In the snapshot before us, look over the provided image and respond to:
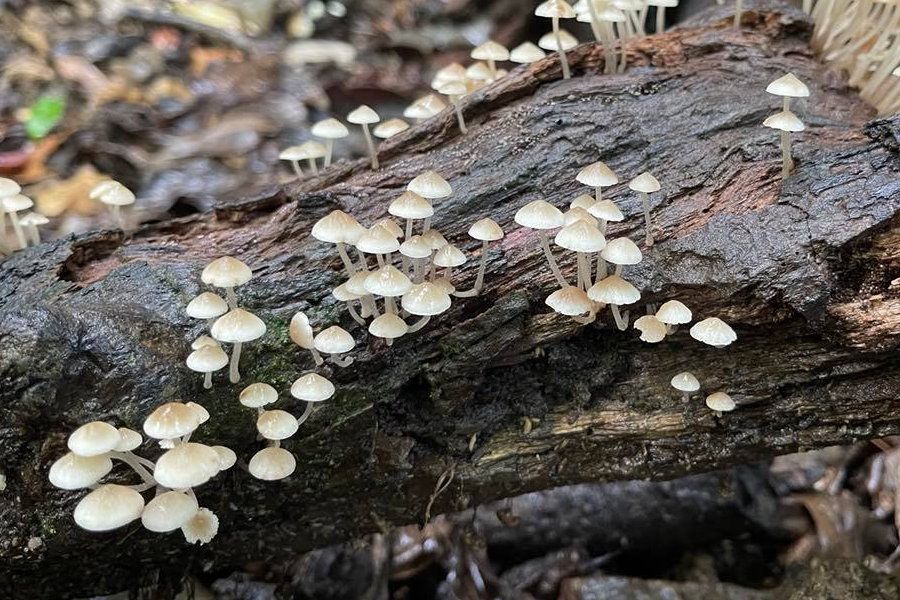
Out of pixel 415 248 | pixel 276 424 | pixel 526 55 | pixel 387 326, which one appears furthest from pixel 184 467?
pixel 526 55

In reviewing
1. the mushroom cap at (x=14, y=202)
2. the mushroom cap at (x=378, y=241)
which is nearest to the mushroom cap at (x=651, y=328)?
the mushroom cap at (x=378, y=241)

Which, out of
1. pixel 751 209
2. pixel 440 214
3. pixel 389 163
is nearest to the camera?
pixel 751 209

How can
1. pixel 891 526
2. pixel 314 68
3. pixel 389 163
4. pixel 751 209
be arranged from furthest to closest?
pixel 314 68 < pixel 891 526 < pixel 389 163 < pixel 751 209

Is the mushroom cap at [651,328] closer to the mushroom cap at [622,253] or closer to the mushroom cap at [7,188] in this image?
the mushroom cap at [622,253]

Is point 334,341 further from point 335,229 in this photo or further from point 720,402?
point 720,402

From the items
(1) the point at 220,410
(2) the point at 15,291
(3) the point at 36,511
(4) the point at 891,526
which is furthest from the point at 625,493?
(2) the point at 15,291

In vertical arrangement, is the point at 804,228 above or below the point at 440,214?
above

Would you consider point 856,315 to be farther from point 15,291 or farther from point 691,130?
point 15,291
